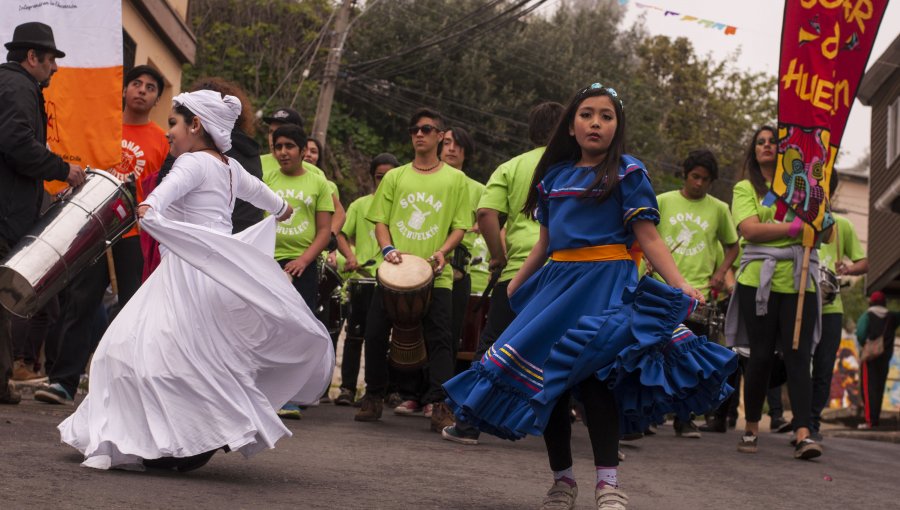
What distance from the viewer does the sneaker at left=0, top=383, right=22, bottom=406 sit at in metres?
8.37

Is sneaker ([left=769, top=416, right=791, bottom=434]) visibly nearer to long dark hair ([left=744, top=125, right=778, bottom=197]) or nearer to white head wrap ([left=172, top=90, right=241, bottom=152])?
long dark hair ([left=744, top=125, right=778, bottom=197])

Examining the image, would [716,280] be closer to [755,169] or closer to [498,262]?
[755,169]

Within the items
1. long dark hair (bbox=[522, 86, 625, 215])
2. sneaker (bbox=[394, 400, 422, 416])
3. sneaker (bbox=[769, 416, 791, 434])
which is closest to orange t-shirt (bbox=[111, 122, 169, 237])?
sneaker (bbox=[394, 400, 422, 416])

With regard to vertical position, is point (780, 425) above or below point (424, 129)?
below

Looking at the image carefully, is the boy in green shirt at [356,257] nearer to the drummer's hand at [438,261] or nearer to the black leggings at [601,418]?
the drummer's hand at [438,261]

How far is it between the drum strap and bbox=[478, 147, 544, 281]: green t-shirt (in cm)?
294

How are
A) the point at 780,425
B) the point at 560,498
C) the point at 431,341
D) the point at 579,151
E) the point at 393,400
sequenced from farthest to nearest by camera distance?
the point at 780,425
the point at 393,400
the point at 431,341
the point at 579,151
the point at 560,498

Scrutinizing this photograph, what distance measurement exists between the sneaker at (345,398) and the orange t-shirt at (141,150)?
11.4ft

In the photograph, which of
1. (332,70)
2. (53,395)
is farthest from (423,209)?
(332,70)

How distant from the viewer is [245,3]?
3133 centimetres

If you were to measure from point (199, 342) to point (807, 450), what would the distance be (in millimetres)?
5136

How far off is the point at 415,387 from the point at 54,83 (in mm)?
3770

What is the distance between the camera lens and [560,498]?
5.59 metres

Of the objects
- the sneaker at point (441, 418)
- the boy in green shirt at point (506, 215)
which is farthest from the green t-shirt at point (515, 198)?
the sneaker at point (441, 418)
